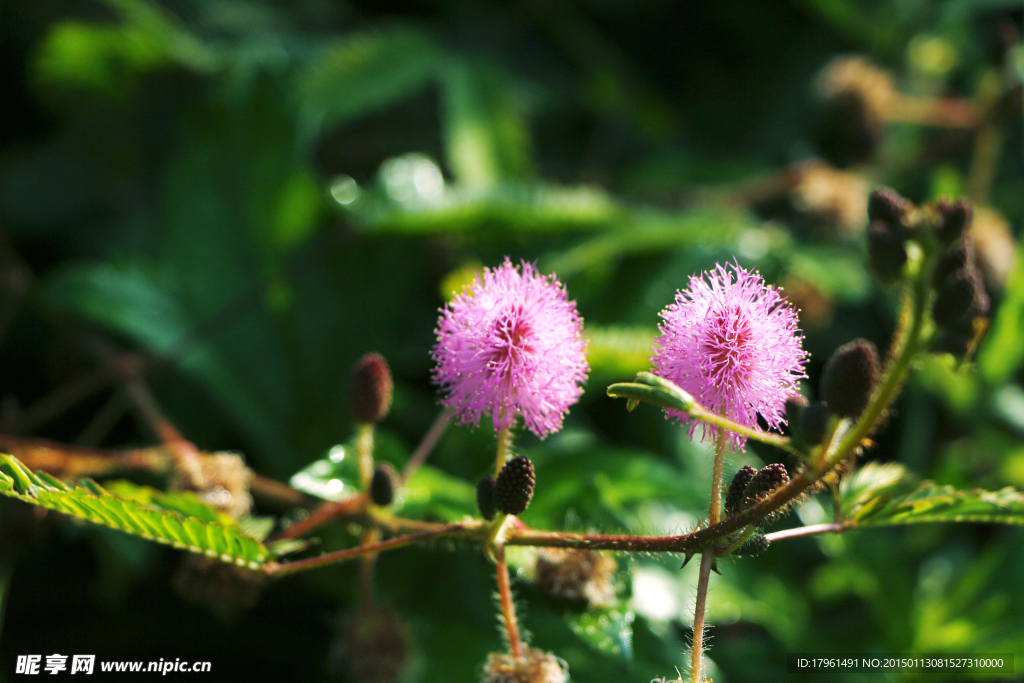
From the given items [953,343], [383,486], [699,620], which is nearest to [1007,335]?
[953,343]

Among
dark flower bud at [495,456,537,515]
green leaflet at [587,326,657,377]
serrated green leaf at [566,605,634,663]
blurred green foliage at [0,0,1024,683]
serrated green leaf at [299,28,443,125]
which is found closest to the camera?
dark flower bud at [495,456,537,515]

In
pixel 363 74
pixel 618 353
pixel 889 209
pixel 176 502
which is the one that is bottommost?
pixel 176 502

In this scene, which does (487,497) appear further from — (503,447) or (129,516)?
(129,516)

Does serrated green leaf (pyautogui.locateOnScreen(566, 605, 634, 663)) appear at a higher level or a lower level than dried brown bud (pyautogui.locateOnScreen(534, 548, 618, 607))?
lower

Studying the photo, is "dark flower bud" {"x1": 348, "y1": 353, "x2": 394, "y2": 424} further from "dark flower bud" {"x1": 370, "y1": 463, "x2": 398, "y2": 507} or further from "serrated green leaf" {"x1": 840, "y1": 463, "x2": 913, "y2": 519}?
"serrated green leaf" {"x1": 840, "y1": 463, "x2": 913, "y2": 519}

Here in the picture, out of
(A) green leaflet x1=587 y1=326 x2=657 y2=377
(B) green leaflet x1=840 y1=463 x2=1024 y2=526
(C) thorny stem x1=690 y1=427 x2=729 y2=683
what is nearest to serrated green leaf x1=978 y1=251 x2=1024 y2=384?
(A) green leaflet x1=587 y1=326 x2=657 y2=377

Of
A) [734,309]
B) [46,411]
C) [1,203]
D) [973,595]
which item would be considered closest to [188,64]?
[1,203]

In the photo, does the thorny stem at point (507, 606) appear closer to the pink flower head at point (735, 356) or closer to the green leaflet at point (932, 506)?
the pink flower head at point (735, 356)

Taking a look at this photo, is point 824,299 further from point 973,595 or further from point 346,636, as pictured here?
point 346,636
